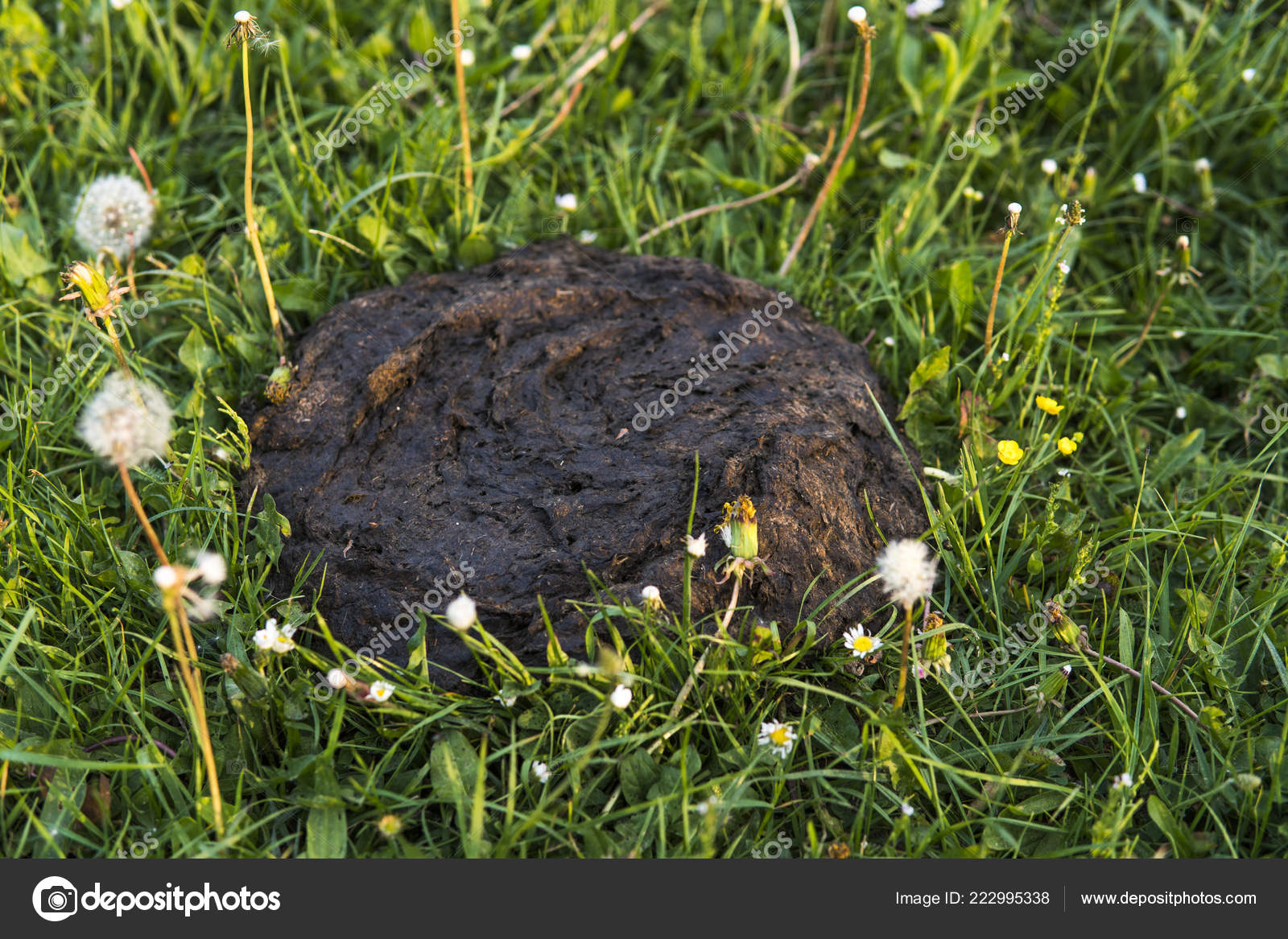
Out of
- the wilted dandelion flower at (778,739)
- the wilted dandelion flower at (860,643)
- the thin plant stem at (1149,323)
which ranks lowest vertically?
the wilted dandelion flower at (778,739)

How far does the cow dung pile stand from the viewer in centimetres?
206

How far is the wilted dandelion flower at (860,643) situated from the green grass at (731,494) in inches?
1.5

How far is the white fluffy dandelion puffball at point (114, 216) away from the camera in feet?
9.12

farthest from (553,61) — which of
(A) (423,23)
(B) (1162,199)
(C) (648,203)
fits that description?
(B) (1162,199)

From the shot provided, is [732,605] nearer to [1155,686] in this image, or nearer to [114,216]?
[1155,686]

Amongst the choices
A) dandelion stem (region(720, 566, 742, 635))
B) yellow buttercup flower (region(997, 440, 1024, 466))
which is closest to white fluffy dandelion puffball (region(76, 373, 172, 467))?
dandelion stem (region(720, 566, 742, 635))

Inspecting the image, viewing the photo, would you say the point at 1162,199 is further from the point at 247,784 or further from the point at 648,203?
the point at 247,784

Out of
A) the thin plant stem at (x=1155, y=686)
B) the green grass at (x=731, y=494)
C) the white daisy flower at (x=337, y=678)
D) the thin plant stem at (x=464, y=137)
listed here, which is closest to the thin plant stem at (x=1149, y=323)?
the green grass at (x=731, y=494)

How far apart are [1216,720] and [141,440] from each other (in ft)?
6.98

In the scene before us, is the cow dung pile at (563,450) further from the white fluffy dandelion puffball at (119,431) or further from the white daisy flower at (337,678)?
the white fluffy dandelion puffball at (119,431)

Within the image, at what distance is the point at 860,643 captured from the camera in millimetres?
1960

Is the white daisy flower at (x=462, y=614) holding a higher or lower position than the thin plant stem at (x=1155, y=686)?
higher

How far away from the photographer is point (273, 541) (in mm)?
2137

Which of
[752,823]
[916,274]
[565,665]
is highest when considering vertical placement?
[916,274]
